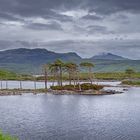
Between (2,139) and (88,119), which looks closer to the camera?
(2,139)

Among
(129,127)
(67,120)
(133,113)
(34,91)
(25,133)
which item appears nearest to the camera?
(25,133)

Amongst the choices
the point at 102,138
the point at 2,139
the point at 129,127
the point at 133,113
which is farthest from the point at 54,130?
the point at 2,139

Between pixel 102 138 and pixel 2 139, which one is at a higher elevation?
pixel 2 139

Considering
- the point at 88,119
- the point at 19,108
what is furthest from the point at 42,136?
the point at 19,108

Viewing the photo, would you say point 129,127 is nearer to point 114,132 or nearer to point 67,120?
point 114,132

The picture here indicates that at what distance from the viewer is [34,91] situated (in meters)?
198

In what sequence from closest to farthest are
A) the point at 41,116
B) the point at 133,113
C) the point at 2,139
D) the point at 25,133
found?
the point at 2,139
the point at 25,133
the point at 41,116
the point at 133,113

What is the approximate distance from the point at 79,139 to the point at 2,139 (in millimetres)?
42684

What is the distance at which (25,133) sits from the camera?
7625cm

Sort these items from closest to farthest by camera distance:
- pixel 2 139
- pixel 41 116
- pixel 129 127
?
1. pixel 2 139
2. pixel 129 127
3. pixel 41 116

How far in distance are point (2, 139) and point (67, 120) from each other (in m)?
68.9

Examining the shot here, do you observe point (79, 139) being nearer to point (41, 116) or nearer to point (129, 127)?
point (129, 127)

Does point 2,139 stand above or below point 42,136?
above

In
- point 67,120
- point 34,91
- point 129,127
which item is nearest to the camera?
point 129,127
